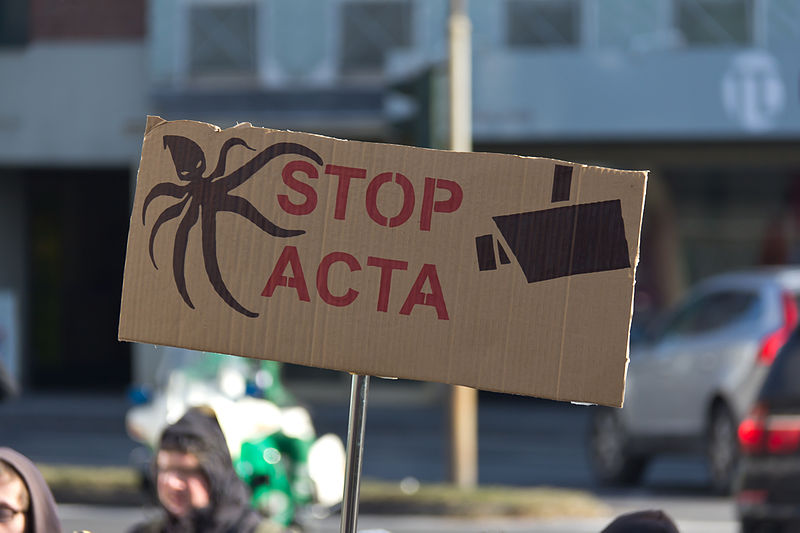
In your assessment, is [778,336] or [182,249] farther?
[778,336]

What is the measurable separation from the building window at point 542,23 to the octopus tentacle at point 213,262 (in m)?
19.9

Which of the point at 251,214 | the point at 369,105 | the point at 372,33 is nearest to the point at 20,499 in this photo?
the point at 251,214

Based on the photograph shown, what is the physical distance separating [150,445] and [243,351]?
712 centimetres

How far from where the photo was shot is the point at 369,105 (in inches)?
911

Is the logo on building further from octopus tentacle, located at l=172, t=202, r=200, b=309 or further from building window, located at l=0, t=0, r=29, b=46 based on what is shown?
octopus tentacle, located at l=172, t=202, r=200, b=309

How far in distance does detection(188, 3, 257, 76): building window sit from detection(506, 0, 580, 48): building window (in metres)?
3.96

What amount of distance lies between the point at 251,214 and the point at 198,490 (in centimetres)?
127

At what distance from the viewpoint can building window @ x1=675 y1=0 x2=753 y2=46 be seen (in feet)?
74.1

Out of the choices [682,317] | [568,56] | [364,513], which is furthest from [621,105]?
[364,513]

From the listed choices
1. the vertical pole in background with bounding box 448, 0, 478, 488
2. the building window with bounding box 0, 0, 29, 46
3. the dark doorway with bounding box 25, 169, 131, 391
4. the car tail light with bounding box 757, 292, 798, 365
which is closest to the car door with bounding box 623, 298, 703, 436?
the car tail light with bounding box 757, 292, 798, 365

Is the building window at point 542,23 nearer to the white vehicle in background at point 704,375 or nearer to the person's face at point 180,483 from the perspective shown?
the white vehicle in background at point 704,375

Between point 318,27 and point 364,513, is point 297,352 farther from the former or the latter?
point 318,27

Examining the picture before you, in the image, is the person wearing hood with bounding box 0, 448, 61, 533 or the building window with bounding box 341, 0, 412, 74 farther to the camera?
the building window with bounding box 341, 0, 412, 74

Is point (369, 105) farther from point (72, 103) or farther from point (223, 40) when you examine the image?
point (72, 103)
